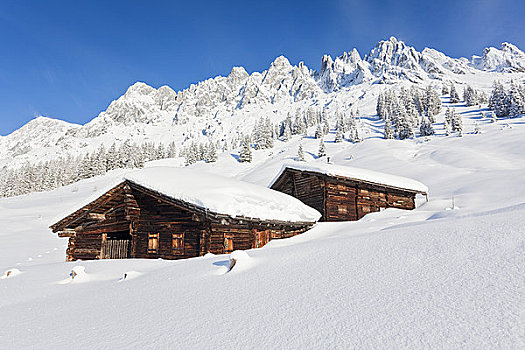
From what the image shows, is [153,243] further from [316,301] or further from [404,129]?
[404,129]

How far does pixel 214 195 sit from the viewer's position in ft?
35.0

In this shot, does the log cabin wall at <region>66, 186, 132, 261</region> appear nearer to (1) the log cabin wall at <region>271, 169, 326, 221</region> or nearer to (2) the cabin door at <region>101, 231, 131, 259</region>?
(2) the cabin door at <region>101, 231, 131, 259</region>

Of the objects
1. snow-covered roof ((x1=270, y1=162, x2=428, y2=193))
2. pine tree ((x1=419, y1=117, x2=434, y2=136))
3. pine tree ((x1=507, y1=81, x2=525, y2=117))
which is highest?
pine tree ((x1=507, y1=81, x2=525, y2=117))

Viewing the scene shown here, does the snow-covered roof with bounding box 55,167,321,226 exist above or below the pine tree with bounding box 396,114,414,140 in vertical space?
below

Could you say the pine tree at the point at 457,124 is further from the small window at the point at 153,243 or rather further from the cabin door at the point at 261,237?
the small window at the point at 153,243

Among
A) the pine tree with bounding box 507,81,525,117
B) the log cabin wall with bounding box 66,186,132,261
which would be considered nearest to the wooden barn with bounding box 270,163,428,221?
the log cabin wall with bounding box 66,186,132,261

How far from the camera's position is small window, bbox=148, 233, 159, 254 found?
12.3m

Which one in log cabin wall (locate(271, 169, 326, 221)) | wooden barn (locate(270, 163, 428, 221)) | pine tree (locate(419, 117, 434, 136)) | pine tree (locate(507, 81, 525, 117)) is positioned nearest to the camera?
wooden barn (locate(270, 163, 428, 221))

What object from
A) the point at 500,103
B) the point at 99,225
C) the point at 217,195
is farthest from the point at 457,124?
the point at 99,225

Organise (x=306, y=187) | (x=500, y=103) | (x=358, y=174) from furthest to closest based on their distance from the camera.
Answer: (x=500, y=103) → (x=306, y=187) → (x=358, y=174)

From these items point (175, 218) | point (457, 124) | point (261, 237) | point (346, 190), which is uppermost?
point (457, 124)

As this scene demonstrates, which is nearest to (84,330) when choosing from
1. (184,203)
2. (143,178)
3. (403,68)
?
(184,203)

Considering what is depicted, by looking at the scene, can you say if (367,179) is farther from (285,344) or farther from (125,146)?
(125,146)

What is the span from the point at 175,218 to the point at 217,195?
2562 mm
